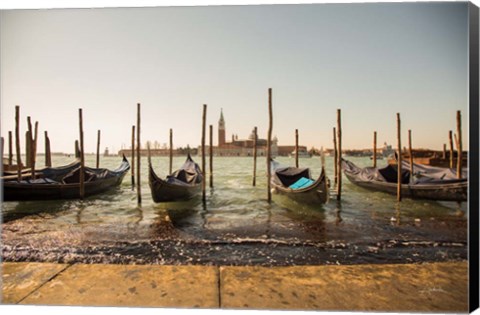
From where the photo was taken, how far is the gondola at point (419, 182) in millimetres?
6992

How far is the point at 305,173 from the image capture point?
28.4 feet

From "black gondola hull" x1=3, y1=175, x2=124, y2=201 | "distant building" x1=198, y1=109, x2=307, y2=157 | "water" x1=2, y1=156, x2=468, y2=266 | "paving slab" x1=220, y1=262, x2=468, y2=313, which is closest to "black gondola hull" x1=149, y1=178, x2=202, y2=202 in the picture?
"water" x1=2, y1=156, x2=468, y2=266

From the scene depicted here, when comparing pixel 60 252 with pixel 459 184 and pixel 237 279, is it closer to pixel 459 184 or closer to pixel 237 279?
pixel 237 279

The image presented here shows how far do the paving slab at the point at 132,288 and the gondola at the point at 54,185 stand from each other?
6007mm

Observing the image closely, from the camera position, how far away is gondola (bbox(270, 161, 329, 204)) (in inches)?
252

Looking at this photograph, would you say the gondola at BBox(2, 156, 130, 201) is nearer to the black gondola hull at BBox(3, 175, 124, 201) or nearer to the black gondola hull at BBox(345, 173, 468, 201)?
the black gondola hull at BBox(3, 175, 124, 201)

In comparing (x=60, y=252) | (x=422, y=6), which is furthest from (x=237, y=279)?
(x=422, y=6)

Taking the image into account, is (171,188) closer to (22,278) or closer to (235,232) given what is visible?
(235,232)

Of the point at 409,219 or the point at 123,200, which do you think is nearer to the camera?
the point at 409,219

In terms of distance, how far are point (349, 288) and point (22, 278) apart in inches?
110

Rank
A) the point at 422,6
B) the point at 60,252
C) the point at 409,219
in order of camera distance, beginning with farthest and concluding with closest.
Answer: the point at 409,219
the point at 60,252
the point at 422,6

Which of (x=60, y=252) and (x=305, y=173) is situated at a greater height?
(x=305, y=173)

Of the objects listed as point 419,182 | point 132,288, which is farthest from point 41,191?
point 419,182

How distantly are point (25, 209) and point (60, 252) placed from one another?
391 centimetres
